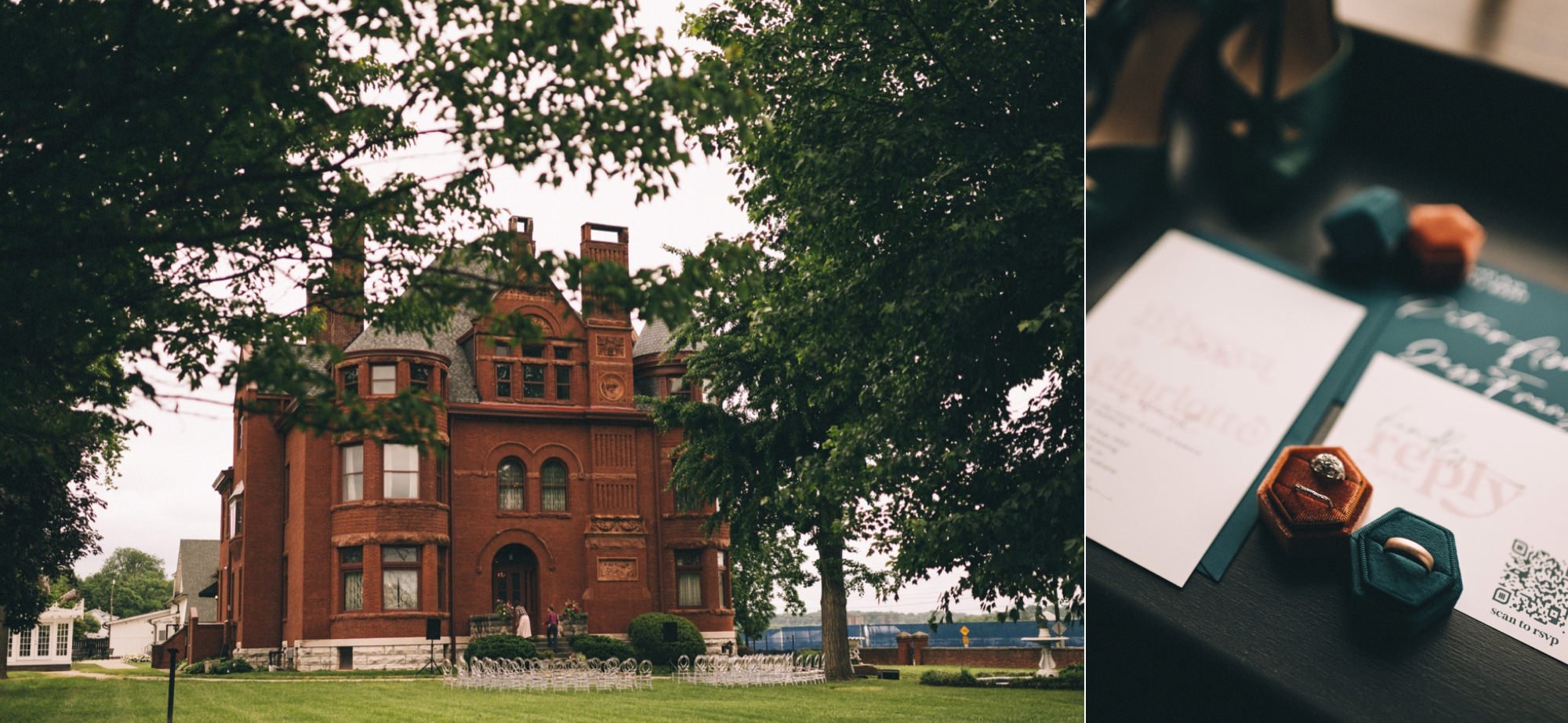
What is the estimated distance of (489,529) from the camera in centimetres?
465

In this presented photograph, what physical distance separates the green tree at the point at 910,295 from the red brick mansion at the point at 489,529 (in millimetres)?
273

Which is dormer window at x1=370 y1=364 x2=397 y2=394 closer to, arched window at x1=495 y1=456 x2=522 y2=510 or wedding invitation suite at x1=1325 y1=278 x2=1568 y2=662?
arched window at x1=495 y1=456 x2=522 y2=510

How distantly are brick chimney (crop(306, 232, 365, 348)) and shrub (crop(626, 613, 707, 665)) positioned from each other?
1.88 m

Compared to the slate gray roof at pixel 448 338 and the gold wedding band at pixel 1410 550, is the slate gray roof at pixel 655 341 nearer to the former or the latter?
the slate gray roof at pixel 448 338

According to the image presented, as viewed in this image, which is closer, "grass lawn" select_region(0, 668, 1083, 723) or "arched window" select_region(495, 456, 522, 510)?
"grass lawn" select_region(0, 668, 1083, 723)

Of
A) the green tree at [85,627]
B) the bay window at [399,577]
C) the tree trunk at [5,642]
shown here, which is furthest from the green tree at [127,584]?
the bay window at [399,577]

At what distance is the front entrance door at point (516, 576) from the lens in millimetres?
4332

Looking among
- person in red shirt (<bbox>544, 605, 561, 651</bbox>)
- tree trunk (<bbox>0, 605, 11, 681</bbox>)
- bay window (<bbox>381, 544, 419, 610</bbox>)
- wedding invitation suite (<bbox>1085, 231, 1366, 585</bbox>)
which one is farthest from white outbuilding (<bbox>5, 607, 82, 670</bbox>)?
wedding invitation suite (<bbox>1085, 231, 1366, 585</bbox>)

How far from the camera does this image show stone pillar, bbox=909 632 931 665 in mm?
5391

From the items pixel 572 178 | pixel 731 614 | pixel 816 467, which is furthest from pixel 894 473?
pixel 572 178

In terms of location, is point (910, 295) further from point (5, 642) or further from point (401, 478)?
point (5, 642)

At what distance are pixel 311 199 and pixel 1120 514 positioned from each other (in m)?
2.32

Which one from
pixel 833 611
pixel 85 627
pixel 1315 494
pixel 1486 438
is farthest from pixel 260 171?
pixel 833 611

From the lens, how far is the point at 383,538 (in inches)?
171
